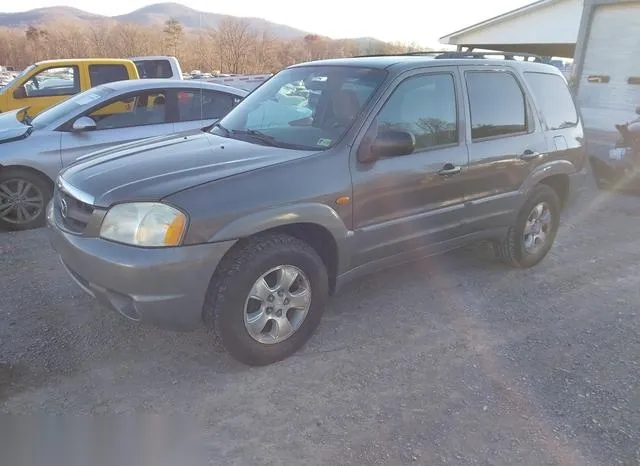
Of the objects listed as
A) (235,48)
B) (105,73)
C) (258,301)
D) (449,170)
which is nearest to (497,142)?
(449,170)

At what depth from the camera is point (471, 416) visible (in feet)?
9.37

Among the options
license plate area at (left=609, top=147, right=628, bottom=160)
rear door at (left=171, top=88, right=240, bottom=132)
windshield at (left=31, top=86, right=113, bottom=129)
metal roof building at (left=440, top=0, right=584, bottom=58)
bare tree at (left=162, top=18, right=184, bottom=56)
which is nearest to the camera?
windshield at (left=31, top=86, right=113, bottom=129)

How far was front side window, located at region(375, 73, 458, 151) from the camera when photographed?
3645 millimetres

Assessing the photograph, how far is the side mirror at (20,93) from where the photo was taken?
346 inches

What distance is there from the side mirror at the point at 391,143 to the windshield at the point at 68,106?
4103 mm

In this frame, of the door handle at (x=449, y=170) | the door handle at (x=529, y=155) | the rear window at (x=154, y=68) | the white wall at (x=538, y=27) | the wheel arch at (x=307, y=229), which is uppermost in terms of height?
the white wall at (x=538, y=27)

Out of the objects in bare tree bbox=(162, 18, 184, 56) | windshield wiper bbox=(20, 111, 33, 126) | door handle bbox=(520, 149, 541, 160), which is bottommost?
door handle bbox=(520, 149, 541, 160)

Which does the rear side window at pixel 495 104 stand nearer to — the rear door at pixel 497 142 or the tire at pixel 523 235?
the rear door at pixel 497 142

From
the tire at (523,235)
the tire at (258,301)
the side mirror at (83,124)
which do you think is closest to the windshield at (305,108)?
the tire at (258,301)

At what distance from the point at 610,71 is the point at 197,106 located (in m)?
9.00

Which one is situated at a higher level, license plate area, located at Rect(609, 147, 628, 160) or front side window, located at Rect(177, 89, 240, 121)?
front side window, located at Rect(177, 89, 240, 121)

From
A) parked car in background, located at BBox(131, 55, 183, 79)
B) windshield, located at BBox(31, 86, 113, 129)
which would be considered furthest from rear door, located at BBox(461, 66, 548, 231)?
parked car in background, located at BBox(131, 55, 183, 79)

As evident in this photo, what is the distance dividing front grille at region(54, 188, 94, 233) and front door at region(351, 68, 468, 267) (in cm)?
160

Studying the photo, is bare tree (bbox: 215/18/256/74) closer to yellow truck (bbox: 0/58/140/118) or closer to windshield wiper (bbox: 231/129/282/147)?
yellow truck (bbox: 0/58/140/118)
